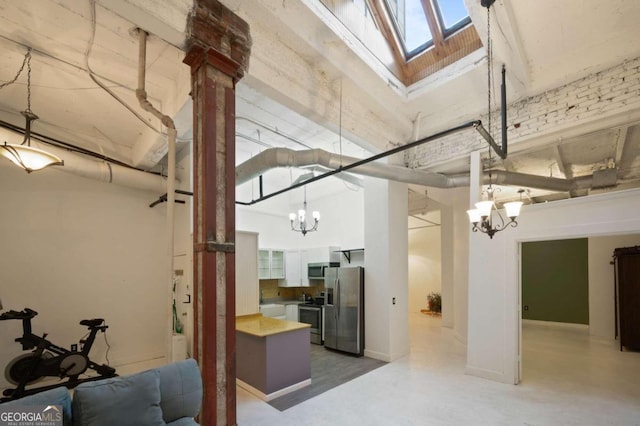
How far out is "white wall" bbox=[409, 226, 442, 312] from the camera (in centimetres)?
1098

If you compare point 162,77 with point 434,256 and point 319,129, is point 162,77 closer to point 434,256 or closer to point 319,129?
point 319,129

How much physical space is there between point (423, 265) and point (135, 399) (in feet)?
34.6

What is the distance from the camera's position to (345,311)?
6.08m

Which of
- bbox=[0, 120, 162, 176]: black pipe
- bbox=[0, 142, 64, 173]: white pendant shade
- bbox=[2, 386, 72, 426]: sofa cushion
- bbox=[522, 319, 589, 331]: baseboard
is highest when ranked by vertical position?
bbox=[0, 120, 162, 176]: black pipe

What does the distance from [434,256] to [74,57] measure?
10.7 m

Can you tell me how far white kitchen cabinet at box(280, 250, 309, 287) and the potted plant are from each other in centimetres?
487

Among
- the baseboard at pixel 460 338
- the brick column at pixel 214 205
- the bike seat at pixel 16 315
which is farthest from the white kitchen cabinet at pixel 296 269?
the brick column at pixel 214 205

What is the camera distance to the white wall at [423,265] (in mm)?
10984

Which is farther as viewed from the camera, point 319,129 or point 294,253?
point 294,253

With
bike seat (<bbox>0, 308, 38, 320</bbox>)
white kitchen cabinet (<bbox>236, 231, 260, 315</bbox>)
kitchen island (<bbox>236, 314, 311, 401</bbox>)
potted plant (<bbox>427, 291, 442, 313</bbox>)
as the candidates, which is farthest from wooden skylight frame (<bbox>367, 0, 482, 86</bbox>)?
potted plant (<bbox>427, 291, 442, 313</bbox>)

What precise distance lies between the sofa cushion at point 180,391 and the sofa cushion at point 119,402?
0.12 metres

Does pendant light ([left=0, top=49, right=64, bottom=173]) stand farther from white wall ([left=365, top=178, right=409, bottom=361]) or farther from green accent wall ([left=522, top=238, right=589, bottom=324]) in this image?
green accent wall ([left=522, top=238, right=589, bottom=324])

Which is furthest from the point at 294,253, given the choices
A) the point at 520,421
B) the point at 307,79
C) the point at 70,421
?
the point at 70,421

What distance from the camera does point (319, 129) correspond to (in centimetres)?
534
